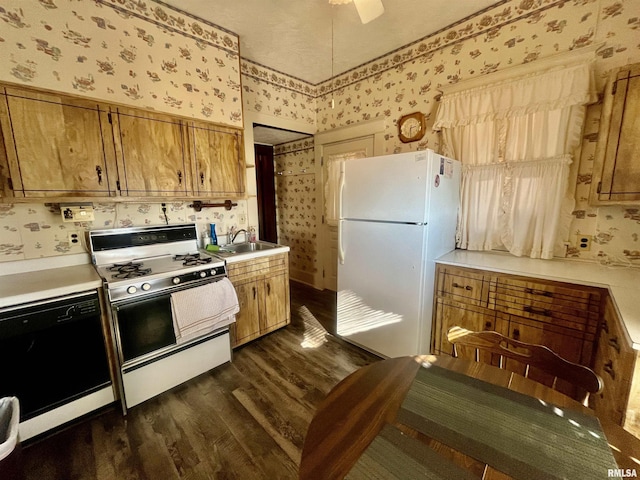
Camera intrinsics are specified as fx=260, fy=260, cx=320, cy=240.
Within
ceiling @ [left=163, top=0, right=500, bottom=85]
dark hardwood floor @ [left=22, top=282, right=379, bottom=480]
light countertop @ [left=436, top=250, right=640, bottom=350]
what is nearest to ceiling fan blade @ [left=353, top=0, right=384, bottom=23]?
ceiling @ [left=163, top=0, right=500, bottom=85]

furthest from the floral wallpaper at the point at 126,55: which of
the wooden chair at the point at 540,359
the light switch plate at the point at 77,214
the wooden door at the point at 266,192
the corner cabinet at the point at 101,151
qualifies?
the wooden chair at the point at 540,359

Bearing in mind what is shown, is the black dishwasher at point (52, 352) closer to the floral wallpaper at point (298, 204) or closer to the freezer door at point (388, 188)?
the freezer door at point (388, 188)

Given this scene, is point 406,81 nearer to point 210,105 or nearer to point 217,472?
point 210,105

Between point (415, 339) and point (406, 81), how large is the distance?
2530 mm

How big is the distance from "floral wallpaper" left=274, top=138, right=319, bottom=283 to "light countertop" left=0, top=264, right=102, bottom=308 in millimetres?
2719

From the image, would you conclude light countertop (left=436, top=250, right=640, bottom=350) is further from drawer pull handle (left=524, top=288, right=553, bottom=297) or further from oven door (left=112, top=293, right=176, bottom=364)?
oven door (left=112, top=293, right=176, bottom=364)

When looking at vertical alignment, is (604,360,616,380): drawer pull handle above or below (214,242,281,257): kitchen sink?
below

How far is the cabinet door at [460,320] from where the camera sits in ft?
6.31

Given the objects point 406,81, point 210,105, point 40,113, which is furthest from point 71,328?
point 406,81

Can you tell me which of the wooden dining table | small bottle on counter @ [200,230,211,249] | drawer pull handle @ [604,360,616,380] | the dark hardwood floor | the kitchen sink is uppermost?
small bottle on counter @ [200,230,211,249]

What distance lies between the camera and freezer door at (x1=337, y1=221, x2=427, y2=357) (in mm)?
2010

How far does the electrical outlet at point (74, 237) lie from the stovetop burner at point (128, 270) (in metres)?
0.31

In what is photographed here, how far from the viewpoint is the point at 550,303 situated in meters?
1.66

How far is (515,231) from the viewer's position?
85.3 inches
